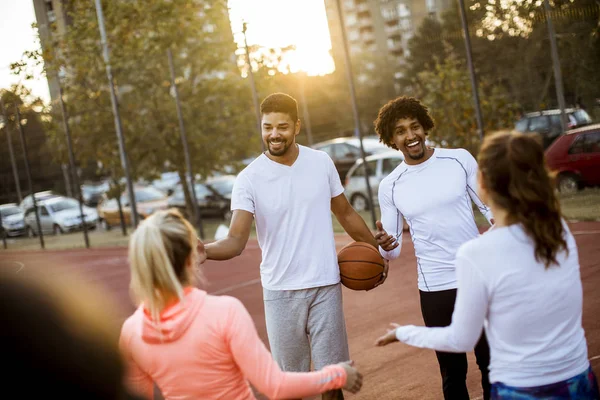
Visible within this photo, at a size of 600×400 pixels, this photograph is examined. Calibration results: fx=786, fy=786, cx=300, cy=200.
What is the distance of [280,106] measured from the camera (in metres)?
4.79

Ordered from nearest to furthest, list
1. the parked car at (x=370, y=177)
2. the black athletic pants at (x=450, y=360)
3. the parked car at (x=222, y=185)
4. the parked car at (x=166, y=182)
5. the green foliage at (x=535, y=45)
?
the black athletic pants at (x=450, y=360) → the green foliage at (x=535, y=45) → the parked car at (x=370, y=177) → the parked car at (x=222, y=185) → the parked car at (x=166, y=182)

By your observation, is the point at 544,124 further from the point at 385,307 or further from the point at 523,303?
the point at 523,303

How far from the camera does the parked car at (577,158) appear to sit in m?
16.9

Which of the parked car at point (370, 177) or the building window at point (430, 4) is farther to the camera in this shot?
the building window at point (430, 4)

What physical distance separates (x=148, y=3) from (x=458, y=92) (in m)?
9.68

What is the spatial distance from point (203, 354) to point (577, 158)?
15733mm

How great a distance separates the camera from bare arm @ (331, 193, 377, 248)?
4992 millimetres

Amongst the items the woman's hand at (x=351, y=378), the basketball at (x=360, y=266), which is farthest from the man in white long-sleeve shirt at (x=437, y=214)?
the woman's hand at (x=351, y=378)

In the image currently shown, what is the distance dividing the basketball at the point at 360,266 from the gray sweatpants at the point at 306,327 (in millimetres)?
268

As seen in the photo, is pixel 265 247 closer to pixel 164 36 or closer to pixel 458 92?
pixel 458 92

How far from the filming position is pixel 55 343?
205cm

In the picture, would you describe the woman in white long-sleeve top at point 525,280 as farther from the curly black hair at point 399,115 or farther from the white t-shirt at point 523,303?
the curly black hair at point 399,115

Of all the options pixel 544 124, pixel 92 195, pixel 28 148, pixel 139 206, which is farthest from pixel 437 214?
pixel 28 148

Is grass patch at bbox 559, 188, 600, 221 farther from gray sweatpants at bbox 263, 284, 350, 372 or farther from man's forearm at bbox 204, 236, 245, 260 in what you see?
man's forearm at bbox 204, 236, 245, 260
